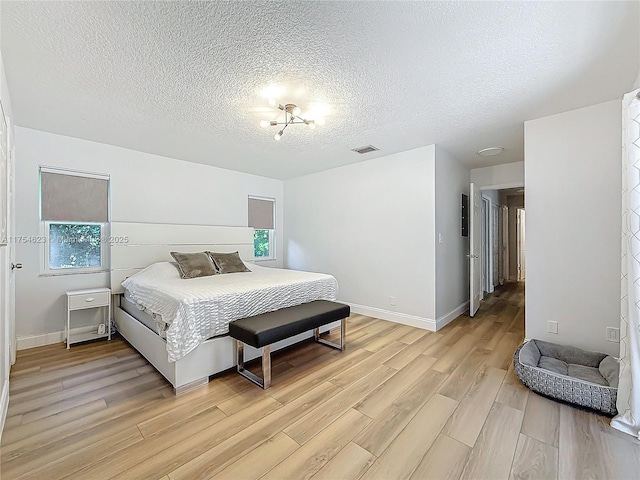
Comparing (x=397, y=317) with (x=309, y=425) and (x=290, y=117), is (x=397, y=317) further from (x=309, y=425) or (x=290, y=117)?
(x=290, y=117)

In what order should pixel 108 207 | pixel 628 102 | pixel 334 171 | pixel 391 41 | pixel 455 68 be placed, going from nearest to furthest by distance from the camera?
pixel 391 41, pixel 628 102, pixel 455 68, pixel 108 207, pixel 334 171

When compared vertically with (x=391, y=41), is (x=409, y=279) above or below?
below

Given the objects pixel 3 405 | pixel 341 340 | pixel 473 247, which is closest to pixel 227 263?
pixel 341 340

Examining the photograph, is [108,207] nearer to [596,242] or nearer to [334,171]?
[334,171]

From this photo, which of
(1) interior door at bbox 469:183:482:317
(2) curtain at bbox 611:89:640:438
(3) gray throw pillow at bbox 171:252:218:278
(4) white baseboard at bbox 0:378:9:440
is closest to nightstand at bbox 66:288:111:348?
(3) gray throw pillow at bbox 171:252:218:278

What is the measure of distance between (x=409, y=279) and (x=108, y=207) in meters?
4.10

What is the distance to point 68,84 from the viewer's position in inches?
83.4

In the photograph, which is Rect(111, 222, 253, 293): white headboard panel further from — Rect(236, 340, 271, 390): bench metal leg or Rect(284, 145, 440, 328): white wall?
Rect(236, 340, 271, 390): bench metal leg

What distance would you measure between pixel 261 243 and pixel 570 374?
15.4 ft

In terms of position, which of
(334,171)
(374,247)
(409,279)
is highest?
(334,171)

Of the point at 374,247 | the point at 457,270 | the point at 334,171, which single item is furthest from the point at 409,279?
the point at 334,171

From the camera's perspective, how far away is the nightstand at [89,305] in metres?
3.05

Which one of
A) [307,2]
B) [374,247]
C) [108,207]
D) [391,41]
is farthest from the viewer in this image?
[374,247]

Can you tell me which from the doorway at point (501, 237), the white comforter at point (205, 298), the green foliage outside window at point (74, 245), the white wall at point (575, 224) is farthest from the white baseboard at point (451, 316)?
the green foliage outside window at point (74, 245)
